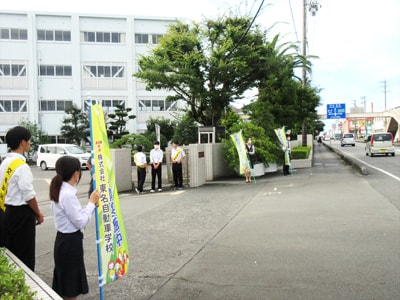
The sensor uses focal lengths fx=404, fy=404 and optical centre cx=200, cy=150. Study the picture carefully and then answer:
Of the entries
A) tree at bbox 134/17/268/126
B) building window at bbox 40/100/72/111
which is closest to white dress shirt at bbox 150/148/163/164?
tree at bbox 134/17/268/126

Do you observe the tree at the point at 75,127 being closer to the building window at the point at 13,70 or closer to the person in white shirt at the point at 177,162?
the building window at the point at 13,70

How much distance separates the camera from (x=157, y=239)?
6.98 m

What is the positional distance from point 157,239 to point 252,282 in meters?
2.70

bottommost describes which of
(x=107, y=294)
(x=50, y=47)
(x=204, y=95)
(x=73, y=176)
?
(x=107, y=294)

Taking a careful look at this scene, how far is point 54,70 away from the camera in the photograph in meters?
41.8

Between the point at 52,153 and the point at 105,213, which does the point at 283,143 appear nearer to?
the point at 105,213

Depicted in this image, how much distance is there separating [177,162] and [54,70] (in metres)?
32.2

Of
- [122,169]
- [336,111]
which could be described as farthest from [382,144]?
[122,169]

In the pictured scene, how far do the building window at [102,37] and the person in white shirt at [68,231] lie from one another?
138 ft

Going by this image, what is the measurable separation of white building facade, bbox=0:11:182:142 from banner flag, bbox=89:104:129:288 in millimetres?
36142

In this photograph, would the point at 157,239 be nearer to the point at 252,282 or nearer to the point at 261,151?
the point at 252,282

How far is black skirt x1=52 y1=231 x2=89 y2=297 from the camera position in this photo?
140 inches

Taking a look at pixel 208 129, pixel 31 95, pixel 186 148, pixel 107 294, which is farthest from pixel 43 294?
pixel 31 95

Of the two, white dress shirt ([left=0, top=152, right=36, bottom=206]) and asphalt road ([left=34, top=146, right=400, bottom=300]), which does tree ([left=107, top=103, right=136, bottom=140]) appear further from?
white dress shirt ([left=0, top=152, right=36, bottom=206])
